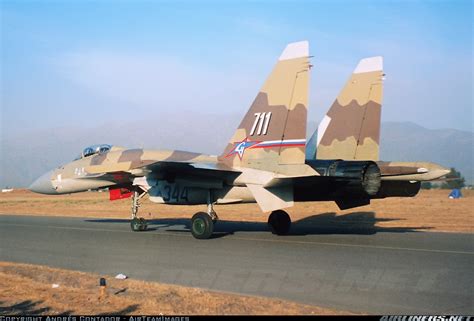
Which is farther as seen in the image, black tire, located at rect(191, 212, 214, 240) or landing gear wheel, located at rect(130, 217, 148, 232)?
landing gear wheel, located at rect(130, 217, 148, 232)

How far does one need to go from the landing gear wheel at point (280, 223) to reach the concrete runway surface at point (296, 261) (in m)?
0.34

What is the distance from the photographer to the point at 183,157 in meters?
16.9

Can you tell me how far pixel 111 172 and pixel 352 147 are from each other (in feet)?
24.0

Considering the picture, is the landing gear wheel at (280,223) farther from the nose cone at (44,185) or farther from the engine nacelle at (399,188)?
the nose cone at (44,185)

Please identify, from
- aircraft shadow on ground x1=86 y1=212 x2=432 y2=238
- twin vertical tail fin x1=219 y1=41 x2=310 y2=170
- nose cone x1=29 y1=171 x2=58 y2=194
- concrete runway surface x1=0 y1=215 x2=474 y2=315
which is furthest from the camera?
nose cone x1=29 y1=171 x2=58 y2=194

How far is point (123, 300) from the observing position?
7.54m

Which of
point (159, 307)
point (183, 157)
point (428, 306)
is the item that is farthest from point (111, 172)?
point (428, 306)

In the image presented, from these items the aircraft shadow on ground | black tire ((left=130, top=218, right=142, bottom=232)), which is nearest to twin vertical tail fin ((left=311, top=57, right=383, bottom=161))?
the aircraft shadow on ground

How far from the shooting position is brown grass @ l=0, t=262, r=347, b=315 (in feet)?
22.8

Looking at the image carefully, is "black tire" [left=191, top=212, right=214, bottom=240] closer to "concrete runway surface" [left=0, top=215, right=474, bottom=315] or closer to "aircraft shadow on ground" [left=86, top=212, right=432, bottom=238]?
"concrete runway surface" [left=0, top=215, right=474, bottom=315]

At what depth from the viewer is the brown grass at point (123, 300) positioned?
6.96 metres

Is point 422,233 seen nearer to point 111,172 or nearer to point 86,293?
point 111,172

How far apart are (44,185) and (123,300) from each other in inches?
500

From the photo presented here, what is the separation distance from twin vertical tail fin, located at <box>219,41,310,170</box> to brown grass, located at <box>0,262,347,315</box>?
6201 mm
